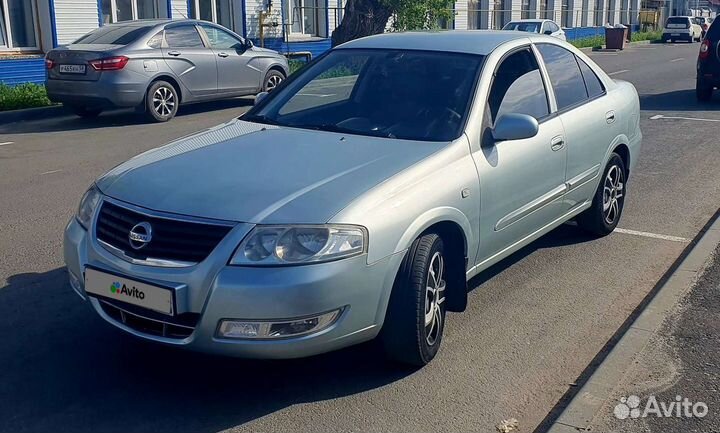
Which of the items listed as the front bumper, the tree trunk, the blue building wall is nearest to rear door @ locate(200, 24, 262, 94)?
the blue building wall

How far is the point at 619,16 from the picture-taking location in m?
53.9

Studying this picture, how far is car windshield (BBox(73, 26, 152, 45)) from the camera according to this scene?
13.6 metres

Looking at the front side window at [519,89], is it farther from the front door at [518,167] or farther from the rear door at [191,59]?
the rear door at [191,59]

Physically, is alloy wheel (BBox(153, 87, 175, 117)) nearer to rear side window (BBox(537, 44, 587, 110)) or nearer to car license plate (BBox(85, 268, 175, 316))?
rear side window (BBox(537, 44, 587, 110))

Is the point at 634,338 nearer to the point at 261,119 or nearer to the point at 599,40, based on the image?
the point at 261,119

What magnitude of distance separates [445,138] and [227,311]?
5.62 ft

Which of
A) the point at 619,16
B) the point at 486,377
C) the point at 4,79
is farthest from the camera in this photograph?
the point at 619,16

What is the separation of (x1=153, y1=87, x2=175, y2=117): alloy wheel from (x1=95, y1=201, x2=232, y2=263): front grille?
32.4ft

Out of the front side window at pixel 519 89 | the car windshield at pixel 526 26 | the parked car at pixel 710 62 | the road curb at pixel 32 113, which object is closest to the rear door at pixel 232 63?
the road curb at pixel 32 113

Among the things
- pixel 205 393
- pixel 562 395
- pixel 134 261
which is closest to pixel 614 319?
pixel 562 395

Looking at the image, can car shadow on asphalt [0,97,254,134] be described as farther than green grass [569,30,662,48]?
No

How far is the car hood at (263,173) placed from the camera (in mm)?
3965

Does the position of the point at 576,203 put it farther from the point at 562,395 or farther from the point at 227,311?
the point at 227,311

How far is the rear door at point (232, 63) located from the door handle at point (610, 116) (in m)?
9.34
